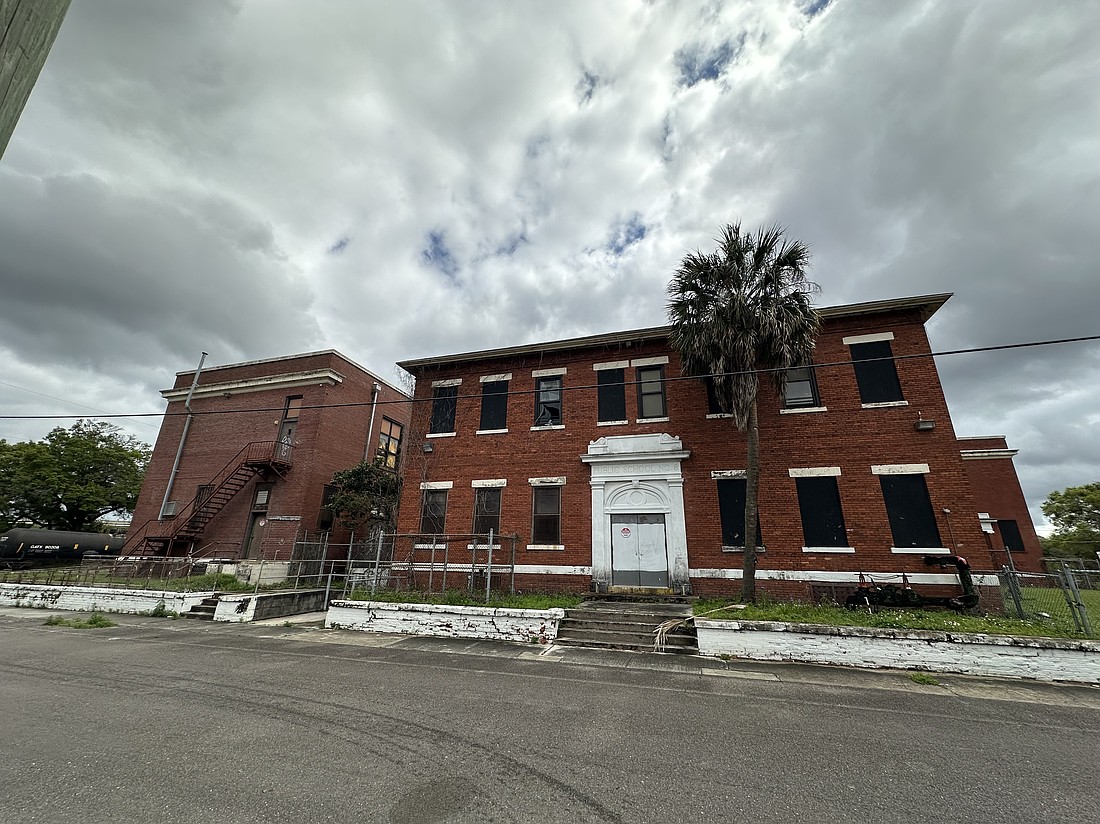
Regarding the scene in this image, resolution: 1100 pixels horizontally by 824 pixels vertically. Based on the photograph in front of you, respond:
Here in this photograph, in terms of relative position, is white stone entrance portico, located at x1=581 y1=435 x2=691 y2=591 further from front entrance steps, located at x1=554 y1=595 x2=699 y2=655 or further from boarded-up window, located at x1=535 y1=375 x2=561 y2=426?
boarded-up window, located at x1=535 y1=375 x2=561 y2=426

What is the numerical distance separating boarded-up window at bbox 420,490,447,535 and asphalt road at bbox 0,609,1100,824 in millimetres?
7948

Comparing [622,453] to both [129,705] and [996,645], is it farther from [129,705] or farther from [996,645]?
[129,705]

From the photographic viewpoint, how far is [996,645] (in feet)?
28.9

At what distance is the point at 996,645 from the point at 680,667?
19.5 ft

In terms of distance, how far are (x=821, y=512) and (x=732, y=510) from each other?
8.17 feet

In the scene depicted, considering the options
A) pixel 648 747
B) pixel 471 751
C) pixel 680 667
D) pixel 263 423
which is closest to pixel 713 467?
pixel 680 667

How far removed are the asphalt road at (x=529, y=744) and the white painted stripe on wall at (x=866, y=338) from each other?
9.90m

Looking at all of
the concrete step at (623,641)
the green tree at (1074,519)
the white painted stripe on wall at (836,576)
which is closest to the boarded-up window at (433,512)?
the concrete step at (623,641)

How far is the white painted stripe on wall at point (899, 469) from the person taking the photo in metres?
13.5

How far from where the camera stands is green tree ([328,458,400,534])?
20875 mm

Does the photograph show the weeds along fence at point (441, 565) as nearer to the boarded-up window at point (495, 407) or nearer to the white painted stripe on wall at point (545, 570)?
the white painted stripe on wall at point (545, 570)

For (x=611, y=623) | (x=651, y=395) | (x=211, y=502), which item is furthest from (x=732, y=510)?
(x=211, y=502)

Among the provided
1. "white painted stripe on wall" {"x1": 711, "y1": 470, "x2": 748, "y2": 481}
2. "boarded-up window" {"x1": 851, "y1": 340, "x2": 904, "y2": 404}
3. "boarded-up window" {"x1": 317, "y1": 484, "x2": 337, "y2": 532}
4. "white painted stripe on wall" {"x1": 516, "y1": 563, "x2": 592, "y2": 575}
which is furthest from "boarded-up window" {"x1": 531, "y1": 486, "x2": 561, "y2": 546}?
"boarded-up window" {"x1": 317, "y1": 484, "x2": 337, "y2": 532}

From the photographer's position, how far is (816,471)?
14.2 meters
